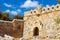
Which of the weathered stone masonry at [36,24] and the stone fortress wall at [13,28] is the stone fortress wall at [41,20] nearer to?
the weathered stone masonry at [36,24]

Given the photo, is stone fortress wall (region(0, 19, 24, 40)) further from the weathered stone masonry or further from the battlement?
the battlement

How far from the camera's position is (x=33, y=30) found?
17.4 metres

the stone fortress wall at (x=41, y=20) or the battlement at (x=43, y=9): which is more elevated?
the battlement at (x=43, y=9)

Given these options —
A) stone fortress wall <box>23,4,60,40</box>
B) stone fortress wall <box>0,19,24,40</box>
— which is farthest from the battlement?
stone fortress wall <box>0,19,24,40</box>

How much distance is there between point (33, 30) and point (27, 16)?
159cm

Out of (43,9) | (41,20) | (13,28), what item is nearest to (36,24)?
(41,20)

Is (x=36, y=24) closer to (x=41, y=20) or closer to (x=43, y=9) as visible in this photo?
(x=41, y=20)

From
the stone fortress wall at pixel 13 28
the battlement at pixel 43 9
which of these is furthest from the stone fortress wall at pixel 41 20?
the stone fortress wall at pixel 13 28

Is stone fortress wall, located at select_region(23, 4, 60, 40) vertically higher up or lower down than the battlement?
lower down

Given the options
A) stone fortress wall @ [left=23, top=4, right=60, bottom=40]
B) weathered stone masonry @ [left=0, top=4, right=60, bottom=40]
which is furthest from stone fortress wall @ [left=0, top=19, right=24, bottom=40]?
stone fortress wall @ [left=23, top=4, right=60, bottom=40]

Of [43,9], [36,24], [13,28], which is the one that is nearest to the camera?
[43,9]

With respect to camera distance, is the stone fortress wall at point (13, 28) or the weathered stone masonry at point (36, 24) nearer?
the weathered stone masonry at point (36, 24)

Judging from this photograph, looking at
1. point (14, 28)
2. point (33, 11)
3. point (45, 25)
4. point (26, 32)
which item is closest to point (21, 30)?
point (14, 28)

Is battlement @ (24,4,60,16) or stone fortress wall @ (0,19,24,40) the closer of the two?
battlement @ (24,4,60,16)
